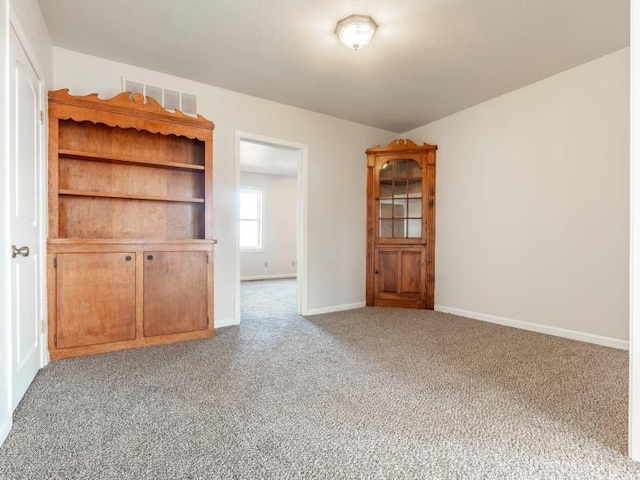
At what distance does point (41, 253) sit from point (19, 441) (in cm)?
128

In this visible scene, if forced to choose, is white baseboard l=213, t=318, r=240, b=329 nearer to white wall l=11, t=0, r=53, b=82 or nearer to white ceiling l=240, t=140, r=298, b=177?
white wall l=11, t=0, r=53, b=82

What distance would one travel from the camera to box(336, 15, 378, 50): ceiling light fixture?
2.25 meters

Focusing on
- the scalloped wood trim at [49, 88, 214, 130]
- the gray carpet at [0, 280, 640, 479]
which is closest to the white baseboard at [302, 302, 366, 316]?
the gray carpet at [0, 280, 640, 479]

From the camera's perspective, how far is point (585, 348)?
2.67 m

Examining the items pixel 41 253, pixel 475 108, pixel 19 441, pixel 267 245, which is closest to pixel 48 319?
pixel 41 253

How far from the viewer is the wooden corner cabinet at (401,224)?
13.7ft

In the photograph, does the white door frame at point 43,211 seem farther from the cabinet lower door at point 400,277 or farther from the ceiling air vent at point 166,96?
the cabinet lower door at point 400,277

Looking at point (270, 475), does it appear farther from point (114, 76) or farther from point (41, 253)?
point (114, 76)

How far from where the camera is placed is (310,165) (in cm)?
394

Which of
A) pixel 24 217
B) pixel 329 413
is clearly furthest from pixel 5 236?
pixel 329 413

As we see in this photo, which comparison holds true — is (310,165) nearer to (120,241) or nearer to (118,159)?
(118,159)

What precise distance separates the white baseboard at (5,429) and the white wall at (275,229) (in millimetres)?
5641

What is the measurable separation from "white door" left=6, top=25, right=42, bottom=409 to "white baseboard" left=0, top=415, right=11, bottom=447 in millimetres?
217

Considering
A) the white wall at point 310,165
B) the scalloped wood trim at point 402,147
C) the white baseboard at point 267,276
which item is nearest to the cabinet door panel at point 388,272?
the white wall at point 310,165
